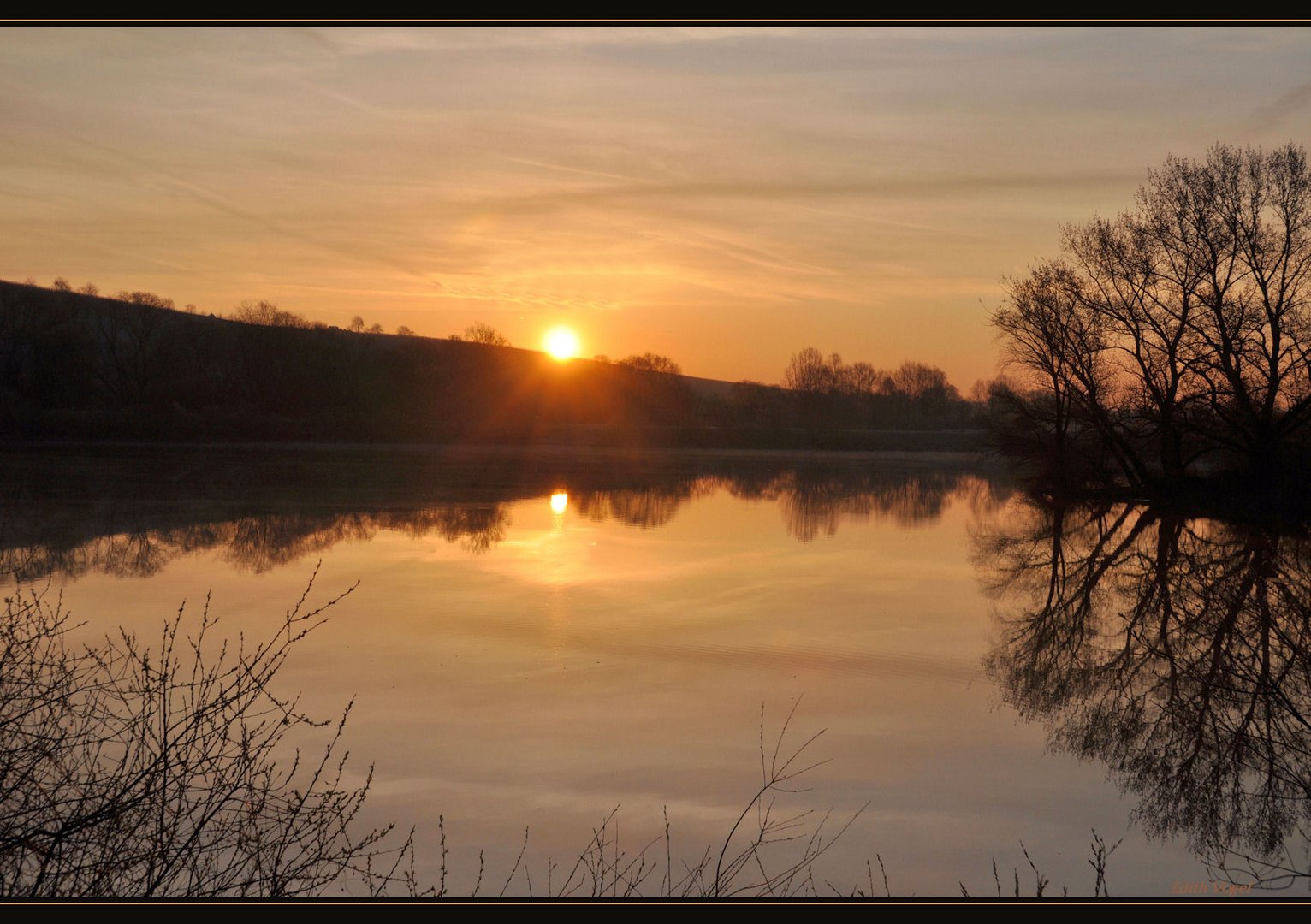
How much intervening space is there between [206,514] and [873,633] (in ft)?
52.1

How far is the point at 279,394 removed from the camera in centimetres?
7469

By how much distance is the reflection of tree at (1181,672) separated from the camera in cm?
743

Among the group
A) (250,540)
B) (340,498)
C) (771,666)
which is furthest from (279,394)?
(771,666)

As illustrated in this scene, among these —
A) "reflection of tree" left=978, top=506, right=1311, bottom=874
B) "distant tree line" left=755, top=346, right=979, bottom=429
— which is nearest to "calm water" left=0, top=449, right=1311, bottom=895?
"reflection of tree" left=978, top=506, right=1311, bottom=874

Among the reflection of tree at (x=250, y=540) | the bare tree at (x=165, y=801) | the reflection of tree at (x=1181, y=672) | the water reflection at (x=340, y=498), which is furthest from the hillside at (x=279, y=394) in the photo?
the bare tree at (x=165, y=801)

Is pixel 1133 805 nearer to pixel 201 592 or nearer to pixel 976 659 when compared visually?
pixel 976 659

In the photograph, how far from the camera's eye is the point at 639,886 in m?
6.03

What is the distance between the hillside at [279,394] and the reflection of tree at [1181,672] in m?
51.9

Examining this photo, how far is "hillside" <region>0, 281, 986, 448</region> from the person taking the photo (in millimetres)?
63156

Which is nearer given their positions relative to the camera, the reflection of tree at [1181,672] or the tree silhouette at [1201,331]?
A: the reflection of tree at [1181,672]

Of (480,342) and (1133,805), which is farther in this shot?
(480,342)

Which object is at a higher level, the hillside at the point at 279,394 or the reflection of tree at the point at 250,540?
the hillside at the point at 279,394

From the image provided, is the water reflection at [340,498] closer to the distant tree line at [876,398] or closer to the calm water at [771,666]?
the calm water at [771,666]

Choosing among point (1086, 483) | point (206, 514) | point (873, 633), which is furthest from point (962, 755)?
point (1086, 483)
